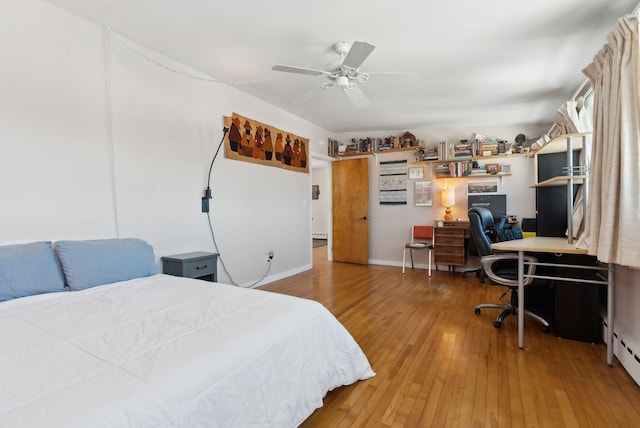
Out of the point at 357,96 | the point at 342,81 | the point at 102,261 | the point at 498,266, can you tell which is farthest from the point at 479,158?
the point at 102,261

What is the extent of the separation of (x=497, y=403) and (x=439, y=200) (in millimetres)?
3935

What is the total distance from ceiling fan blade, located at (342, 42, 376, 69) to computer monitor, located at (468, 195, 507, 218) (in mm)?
3517

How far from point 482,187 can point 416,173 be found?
1053mm

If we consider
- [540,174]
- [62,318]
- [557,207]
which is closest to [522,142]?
[540,174]

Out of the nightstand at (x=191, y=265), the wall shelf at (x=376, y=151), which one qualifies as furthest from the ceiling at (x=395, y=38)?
the nightstand at (x=191, y=265)

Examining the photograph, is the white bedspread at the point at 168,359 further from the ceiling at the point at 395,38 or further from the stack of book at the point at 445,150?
the stack of book at the point at 445,150

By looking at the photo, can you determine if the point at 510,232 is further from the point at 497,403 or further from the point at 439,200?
the point at 497,403

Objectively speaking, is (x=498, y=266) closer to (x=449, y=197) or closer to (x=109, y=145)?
(x=449, y=197)

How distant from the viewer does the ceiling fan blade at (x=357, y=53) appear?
2133mm

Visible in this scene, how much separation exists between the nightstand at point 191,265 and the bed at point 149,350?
57 centimetres

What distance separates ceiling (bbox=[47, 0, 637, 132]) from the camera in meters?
2.20

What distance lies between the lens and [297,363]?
1412 millimetres

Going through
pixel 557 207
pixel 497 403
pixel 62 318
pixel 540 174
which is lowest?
pixel 497 403

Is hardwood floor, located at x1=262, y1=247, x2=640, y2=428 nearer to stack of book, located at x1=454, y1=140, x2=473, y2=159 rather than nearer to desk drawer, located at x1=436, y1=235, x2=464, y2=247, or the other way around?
desk drawer, located at x1=436, y1=235, x2=464, y2=247
